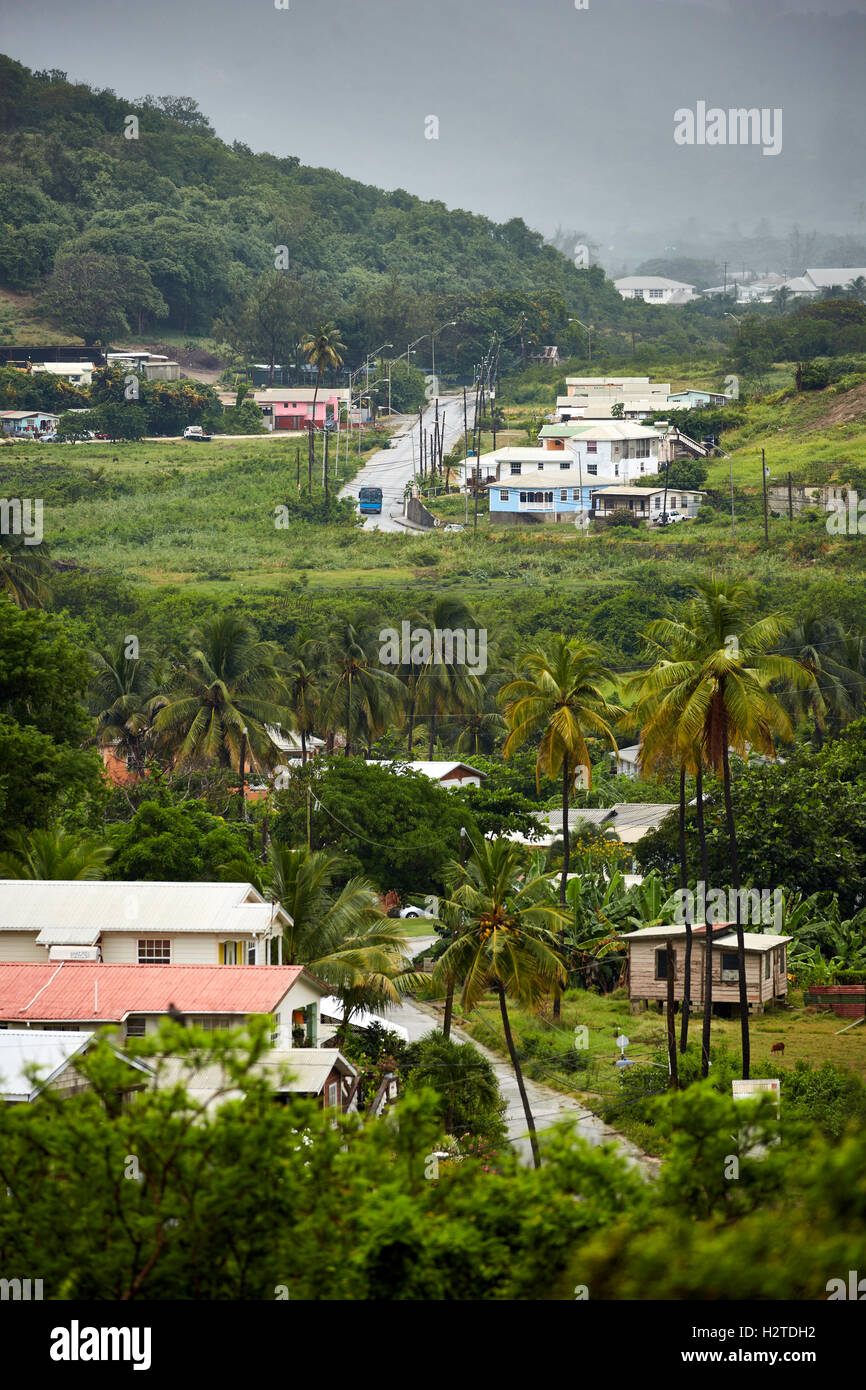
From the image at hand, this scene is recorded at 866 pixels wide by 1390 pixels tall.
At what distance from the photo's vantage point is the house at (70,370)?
159875mm

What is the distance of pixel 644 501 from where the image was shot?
409 ft

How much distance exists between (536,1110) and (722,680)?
10.6 metres

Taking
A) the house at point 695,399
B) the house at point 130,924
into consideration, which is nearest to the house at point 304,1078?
the house at point 130,924

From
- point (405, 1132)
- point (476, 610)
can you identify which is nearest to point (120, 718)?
point (476, 610)

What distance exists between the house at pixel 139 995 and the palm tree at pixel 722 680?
10.2 m

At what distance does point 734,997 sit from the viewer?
157 ft

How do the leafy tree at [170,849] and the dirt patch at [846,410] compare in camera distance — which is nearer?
the leafy tree at [170,849]

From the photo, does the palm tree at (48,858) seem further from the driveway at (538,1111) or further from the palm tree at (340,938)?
the driveway at (538,1111)

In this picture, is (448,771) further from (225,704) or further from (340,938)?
(340,938)

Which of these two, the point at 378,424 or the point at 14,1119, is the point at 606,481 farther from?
the point at 14,1119

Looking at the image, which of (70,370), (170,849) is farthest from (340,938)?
(70,370)

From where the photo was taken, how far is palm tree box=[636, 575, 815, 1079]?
38156mm

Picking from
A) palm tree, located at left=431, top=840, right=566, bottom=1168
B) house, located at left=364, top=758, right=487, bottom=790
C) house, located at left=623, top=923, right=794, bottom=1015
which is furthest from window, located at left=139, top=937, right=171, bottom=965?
house, located at left=364, top=758, right=487, bottom=790

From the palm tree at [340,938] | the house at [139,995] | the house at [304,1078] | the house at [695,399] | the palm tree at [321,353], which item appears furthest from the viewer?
the house at [695,399]
